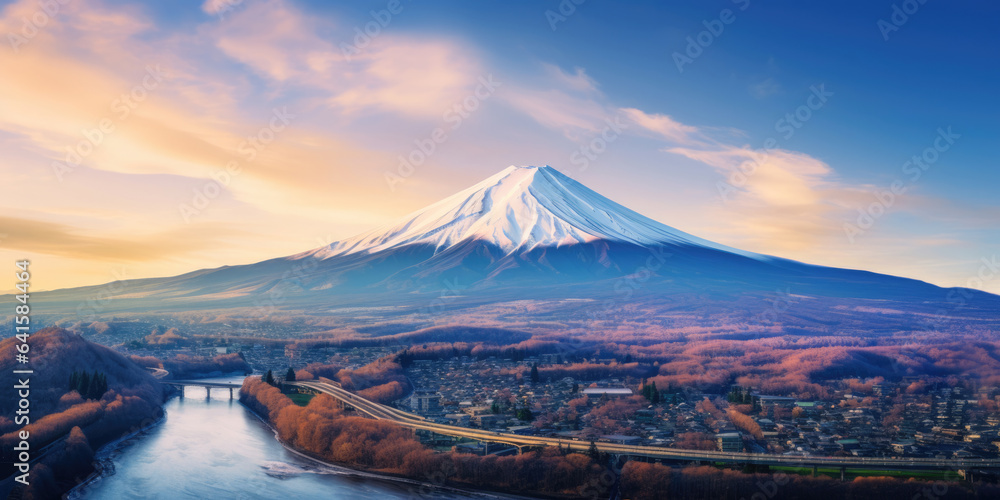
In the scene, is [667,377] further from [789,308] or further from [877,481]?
[789,308]

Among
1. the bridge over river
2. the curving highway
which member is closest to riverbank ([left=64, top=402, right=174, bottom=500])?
the curving highway

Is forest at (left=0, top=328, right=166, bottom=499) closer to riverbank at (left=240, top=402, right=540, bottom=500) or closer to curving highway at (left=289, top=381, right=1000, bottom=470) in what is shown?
riverbank at (left=240, top=402, right=540, bottom=500)

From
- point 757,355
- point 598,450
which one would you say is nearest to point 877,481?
point 598,450

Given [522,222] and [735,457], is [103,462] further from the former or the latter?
[522,222]

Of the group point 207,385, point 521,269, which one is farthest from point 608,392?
point 521,269

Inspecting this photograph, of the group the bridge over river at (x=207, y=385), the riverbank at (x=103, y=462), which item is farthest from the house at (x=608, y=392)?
the bridge over river at (x=207, y=385)

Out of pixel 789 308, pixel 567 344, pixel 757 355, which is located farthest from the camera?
pixel 789 308
